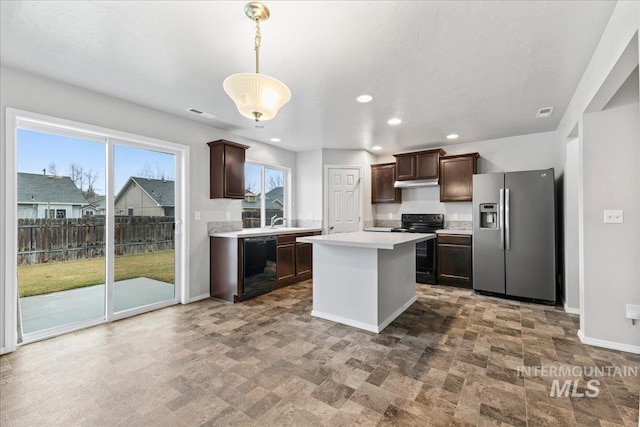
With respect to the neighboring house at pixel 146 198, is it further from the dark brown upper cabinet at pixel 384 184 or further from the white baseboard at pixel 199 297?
the dark brown upper cabinet at pixel 384 184

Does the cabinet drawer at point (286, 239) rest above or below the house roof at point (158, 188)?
below

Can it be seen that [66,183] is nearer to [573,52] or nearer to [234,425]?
[234,425]

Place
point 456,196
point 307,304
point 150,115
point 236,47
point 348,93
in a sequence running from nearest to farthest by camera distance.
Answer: point 236,47 < point 348,93 < point 150,115 < point 307,304 < point 456,196

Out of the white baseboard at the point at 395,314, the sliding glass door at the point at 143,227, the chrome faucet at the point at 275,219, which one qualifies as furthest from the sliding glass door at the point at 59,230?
the white baseboard at the point at 395,314

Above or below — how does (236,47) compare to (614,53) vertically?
above

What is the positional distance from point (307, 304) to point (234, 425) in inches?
84.6

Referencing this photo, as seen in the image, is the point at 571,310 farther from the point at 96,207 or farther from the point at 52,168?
the point at 52,168

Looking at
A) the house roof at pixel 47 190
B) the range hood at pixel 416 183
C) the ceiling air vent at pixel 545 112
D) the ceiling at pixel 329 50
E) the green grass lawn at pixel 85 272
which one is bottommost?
the green grass lawn at pixel 85 272

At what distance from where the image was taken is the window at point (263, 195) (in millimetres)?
5059

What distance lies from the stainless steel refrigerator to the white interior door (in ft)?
7.06

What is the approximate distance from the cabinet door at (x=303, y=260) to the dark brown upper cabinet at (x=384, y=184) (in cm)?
181

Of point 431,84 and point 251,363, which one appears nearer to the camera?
point 251,363

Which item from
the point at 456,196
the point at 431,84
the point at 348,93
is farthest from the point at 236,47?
the point at 456,196

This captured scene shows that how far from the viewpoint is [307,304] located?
3752mm
